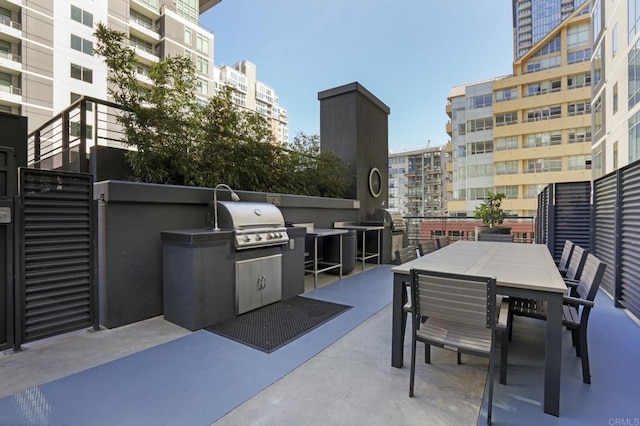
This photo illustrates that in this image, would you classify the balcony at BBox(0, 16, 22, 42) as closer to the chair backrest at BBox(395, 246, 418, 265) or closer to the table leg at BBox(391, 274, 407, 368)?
the chair backrest at BBox(395, 246, 418, 265)

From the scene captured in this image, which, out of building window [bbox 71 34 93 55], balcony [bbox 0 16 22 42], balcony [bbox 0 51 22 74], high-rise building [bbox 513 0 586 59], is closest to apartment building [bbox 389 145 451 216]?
high-rise building [bbox 513 0 586 59]

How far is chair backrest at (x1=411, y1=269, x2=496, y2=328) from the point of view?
5.12 ft

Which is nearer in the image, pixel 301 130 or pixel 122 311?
pixel 122 311

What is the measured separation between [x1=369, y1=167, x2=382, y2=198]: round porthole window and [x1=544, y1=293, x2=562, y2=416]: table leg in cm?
566

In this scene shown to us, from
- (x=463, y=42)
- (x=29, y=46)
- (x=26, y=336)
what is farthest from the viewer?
(x=29, y=46)

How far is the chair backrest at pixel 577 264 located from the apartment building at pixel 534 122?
25.4m

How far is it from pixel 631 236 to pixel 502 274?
2.57 metres

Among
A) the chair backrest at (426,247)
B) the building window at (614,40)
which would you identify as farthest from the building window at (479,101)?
the chair backrest at (426,247)

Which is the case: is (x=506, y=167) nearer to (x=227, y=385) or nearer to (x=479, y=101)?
(x=479, y=101)

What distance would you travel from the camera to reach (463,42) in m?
13.2

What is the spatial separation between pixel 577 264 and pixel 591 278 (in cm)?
90

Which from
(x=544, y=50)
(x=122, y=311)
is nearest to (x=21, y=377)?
(x=122, y=311)

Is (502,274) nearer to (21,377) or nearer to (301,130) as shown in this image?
(21,377)

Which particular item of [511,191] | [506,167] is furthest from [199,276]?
[506,167]
